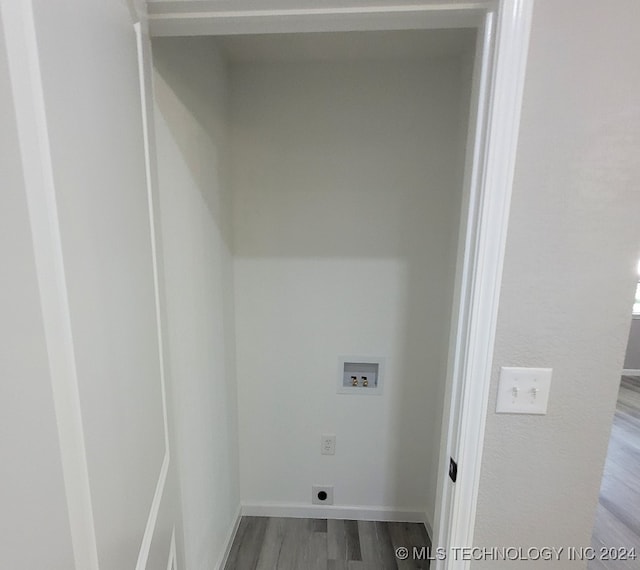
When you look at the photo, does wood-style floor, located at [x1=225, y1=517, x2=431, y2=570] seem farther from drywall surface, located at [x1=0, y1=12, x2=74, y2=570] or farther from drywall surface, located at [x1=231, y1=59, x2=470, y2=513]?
drywall surface, located at [x1=0, y1=12, x2=74, y2=570]

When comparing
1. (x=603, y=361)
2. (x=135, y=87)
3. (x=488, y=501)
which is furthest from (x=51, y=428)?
(x=603, y=361)

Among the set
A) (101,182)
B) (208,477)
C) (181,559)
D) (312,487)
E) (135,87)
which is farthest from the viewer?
(312,487)

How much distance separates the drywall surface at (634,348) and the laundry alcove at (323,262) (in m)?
3.87

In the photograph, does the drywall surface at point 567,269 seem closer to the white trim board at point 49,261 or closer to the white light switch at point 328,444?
the white trim board at point 49,261

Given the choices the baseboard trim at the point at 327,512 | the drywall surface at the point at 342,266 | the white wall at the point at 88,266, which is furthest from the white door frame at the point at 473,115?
the baseboard trim at the point at 327,512

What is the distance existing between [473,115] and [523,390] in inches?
26.7

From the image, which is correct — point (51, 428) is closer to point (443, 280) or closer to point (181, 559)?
point (181, 559)

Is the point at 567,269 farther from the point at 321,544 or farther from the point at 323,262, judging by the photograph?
the point at 321,544

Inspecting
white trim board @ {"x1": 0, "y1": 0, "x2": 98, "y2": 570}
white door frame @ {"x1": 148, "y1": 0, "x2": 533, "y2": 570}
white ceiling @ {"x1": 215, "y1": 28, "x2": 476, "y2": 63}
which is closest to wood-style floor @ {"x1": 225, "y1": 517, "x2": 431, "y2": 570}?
white door frame @ {"x1": 148, "y1": 0, "x2": 533, "y2": 570}

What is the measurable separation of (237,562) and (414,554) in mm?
894

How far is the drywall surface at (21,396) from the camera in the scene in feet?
1.20

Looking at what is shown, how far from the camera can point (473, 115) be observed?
0.85 m

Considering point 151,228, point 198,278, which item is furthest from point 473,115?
point 198,278

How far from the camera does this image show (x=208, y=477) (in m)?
1.54
